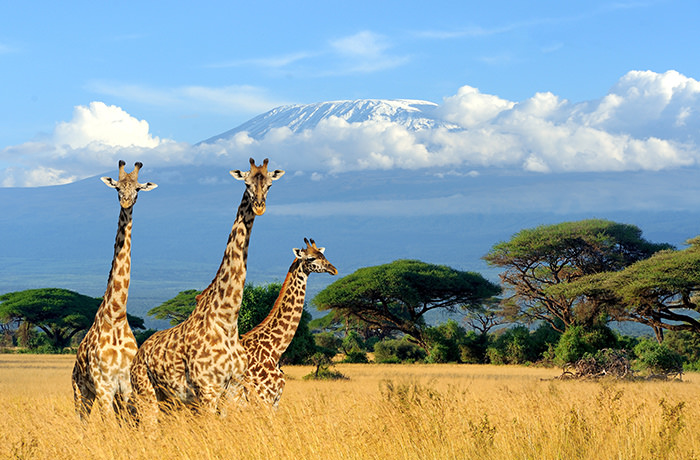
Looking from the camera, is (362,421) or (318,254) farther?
(318,254)

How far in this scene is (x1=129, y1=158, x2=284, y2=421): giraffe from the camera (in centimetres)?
964

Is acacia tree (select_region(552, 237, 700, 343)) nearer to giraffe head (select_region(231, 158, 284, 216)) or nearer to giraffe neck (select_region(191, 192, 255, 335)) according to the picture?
giraffe neck (select_region(191, 192, 255, 335))

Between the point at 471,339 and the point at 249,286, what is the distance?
19.6 meters

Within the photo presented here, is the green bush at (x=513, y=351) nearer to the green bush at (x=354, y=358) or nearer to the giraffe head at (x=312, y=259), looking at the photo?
the green bush at (x=354, y=358)

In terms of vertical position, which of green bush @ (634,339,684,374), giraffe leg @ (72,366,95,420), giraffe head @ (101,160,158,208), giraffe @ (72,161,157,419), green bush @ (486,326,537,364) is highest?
giraffe head @ (101,160,158,208)

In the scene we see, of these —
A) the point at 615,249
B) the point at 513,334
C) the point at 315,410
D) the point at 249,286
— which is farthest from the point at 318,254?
the point at 615,249

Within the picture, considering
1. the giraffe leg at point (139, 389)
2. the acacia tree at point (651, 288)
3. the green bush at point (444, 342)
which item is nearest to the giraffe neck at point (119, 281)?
the giraffe leg at point (139, 389)

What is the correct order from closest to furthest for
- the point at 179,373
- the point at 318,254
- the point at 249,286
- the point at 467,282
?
the point at 179,373
the point at 318,254
the point at 249,286
the point at 467,282

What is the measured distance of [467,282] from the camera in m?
52.2

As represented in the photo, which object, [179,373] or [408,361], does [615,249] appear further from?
[179,373]

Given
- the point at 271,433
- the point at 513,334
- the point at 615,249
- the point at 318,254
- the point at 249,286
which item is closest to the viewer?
the point at 271,433

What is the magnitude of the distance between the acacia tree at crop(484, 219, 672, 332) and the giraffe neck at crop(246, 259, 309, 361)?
3624 cm

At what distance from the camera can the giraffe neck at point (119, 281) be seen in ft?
34.1

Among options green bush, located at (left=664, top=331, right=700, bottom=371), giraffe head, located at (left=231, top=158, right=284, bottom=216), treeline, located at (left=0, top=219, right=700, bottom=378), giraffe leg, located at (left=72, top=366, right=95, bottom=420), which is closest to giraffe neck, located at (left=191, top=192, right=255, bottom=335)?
giraffe head, located at (left=231, top=158, right=284, bottom=216)
